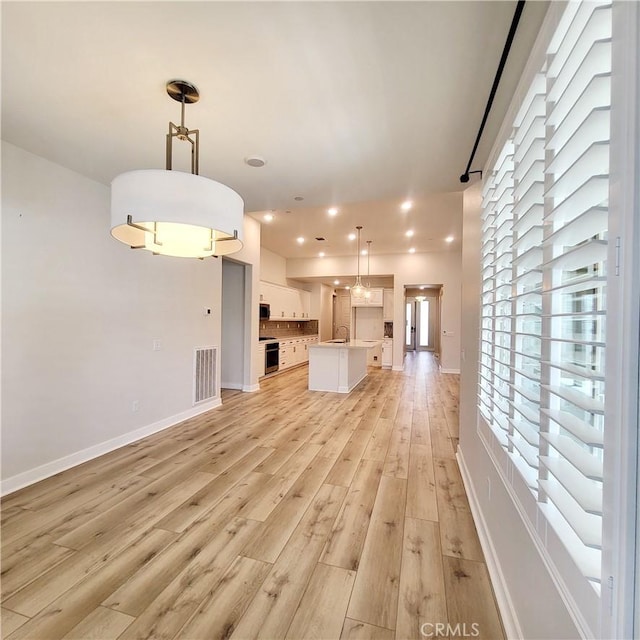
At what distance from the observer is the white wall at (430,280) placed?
315 inches

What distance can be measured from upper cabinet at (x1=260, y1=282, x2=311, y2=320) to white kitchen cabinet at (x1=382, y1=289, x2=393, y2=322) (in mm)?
2458

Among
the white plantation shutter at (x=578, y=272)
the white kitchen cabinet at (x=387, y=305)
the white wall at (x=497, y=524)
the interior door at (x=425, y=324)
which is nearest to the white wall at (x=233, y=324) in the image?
the white wall at (x=497, y=524)

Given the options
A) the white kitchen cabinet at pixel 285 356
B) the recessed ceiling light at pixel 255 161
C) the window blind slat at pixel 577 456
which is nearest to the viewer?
the window blind slat at pixel 577 456

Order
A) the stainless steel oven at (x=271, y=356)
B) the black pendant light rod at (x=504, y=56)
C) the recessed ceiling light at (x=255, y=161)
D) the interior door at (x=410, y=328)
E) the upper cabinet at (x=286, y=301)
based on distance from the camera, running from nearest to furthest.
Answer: the black pendant light rod at (x=504, y=56)
the recessed ceiling light at (x=255, y=161)
the stainless steel oven at (x=271, y=356)
the upper cabinet at (x=286, y=301)
the interior door at (x=410, y=328)

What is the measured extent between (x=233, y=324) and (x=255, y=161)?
3.68 m

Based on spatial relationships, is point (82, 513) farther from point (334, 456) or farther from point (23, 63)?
point (23, 63)

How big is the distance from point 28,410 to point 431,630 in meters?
3.16

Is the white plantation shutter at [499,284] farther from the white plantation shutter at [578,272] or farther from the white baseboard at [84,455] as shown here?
the white baseboard at [84,455]

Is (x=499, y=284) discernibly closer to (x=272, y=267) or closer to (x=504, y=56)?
(x=504, y=56)

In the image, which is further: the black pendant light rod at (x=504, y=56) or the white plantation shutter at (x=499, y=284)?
the white plantation shutter at (x=499, y=284)

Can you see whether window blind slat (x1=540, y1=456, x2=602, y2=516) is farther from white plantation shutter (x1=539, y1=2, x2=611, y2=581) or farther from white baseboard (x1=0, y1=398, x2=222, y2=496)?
white baseboard (x1=0, y1=398, x2=222, y2=496)

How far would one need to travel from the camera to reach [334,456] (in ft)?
10.2

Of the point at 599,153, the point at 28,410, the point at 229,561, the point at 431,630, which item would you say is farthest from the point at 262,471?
the point at 599,153

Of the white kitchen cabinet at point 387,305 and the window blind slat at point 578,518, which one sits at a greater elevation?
the white kitchen cabinet at point 387,305
